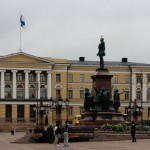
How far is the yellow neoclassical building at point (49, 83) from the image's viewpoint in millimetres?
104125

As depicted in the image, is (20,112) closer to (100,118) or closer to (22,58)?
(22,58)

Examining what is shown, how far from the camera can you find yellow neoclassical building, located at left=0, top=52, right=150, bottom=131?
104 m

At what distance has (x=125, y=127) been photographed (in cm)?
4303

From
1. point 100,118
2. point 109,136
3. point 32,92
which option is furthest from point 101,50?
point 32,92

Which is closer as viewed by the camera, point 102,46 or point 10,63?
point 102,46

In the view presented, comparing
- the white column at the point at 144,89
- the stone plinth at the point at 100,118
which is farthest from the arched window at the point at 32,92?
the stone plinth at the point at 100,118

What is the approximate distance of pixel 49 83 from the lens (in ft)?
350

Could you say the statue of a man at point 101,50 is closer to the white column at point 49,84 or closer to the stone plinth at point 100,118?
the stone plinth at point 100,118

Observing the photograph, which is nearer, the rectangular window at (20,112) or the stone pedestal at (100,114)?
the stone pedestal at (100,114)

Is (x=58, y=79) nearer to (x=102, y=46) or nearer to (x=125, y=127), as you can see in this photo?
(x=102, y=46)

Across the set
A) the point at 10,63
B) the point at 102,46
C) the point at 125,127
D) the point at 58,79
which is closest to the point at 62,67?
the point at 58,79

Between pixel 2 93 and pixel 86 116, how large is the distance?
195 feet

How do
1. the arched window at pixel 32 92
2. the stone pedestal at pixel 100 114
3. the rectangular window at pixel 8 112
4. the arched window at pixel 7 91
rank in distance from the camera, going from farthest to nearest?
the arched window at pixel 32 92
the arched window at pixel 7 91
the rectangular window at pixel 8 112
the stone pedestal at pixel 100 114

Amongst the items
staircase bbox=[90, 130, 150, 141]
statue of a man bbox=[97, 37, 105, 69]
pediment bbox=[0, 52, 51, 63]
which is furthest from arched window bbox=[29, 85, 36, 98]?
staircase bbox=[90, 130, 150, 141]
